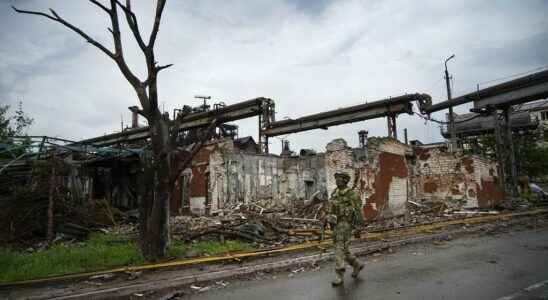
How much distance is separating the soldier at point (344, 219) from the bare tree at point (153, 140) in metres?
2.95

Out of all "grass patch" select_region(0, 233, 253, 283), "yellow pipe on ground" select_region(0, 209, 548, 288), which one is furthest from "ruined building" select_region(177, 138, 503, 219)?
"grass patch" select_region(0, 233, 253, 283)

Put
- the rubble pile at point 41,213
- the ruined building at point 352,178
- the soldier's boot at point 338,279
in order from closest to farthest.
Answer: the soldier's boot at point 338,279, the rubble pile at point 41,213, the ruined building at point 352,178

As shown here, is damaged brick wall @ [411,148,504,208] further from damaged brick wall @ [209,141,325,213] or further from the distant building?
the distant building

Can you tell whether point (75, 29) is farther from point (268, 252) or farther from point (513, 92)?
point (513, 92)

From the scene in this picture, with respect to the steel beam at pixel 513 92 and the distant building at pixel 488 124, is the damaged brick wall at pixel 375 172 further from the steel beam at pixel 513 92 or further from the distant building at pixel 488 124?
the distant building at pixel 488 124

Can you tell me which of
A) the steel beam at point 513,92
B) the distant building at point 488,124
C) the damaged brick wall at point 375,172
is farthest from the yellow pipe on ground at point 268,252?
the distant building at point 488,124

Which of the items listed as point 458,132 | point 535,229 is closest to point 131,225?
point 535,229

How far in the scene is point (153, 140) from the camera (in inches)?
297

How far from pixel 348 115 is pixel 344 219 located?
2223cm

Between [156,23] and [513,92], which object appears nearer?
[156,23]

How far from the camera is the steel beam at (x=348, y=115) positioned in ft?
80.9

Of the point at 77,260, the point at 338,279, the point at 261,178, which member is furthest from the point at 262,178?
the point at 338,279

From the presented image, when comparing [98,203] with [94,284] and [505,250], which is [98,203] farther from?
[505,250]

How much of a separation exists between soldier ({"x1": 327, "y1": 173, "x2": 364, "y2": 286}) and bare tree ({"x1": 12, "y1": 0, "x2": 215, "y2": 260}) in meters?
2.95
